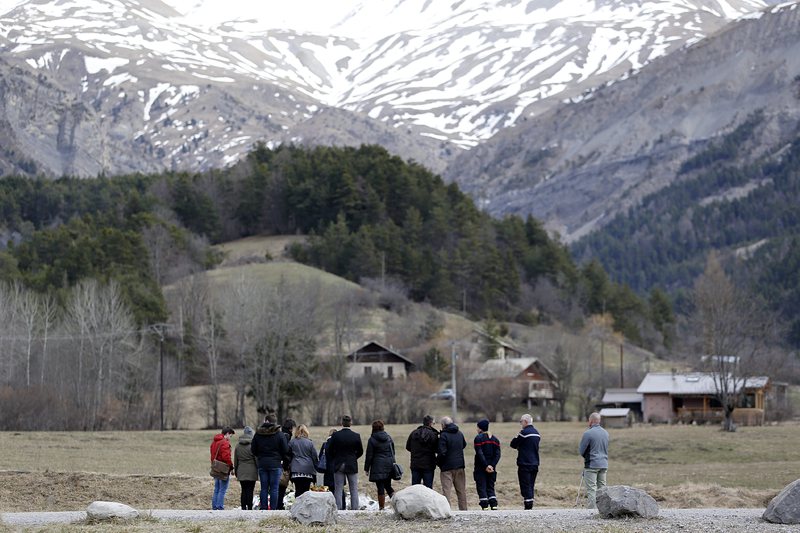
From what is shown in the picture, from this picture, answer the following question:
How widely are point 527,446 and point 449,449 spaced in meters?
1.33

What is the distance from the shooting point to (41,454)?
135 feet

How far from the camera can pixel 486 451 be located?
75.2ft

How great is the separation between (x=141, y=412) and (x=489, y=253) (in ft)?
198

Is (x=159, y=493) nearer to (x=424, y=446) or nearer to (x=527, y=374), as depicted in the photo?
(x=424, y=446)

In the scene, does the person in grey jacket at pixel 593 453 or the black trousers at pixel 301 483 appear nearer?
the person in grey jacket at pixel 593 453

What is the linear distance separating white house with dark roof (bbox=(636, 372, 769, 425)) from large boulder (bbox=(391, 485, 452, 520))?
188ft

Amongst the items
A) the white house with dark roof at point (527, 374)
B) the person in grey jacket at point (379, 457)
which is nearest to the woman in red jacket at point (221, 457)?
the person in grey jacket at point (379, 457)

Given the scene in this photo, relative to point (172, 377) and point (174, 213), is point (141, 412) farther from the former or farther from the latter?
point (174, 213)

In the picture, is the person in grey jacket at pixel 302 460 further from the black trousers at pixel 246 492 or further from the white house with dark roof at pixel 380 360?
the white house with dark roof at pixel 380 360

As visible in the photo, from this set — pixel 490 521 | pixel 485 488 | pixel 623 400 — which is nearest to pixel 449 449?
pixel 485 488

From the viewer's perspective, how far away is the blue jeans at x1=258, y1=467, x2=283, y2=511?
76.6ft

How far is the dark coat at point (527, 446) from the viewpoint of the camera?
893 inches

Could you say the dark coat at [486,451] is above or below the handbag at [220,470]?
above

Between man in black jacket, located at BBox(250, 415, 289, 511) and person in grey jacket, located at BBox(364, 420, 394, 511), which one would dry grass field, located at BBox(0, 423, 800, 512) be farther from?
person in grey jacket, located at BBox(364, 420, 394, 511)
